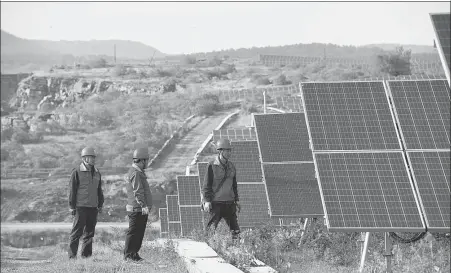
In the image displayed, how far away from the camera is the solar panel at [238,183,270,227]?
22828 mm

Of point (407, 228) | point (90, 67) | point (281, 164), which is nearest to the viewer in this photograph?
point (407, 228)

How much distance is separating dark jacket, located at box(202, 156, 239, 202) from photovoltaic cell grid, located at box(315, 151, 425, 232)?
3.33m

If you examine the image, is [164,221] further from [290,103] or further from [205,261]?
[205,261]

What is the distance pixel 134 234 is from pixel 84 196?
183cm

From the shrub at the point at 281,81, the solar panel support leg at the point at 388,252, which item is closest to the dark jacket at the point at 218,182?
the solar panel support leg at the point at 388,252

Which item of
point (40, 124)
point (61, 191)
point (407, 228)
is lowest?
point (407, 228)

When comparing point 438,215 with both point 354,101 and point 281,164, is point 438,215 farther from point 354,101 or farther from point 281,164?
point 281,164

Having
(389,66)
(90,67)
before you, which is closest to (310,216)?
(389,66)

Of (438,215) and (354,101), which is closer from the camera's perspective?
(438,215)

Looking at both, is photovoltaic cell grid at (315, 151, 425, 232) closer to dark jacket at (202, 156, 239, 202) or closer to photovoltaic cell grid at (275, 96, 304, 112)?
dark jacket at (202, 156, 239, 202)

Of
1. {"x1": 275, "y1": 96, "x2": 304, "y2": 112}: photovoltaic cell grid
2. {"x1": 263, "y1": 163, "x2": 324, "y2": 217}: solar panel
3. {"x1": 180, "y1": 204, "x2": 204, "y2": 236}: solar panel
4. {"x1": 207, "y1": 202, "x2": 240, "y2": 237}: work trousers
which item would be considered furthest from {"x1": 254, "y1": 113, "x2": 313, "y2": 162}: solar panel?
{"x1": 275, "y1": 96, "x2": 304, "y2": 112}: photovoltaic cell grid

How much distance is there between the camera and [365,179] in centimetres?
1436

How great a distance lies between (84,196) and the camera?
17516 mm

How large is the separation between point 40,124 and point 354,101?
68.1 meters
